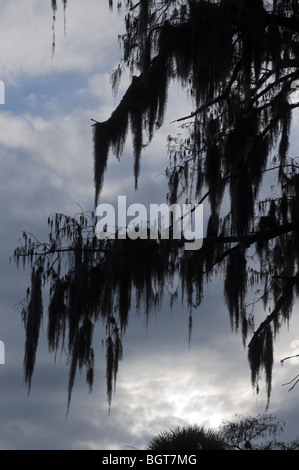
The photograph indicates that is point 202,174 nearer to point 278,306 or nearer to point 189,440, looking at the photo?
point 278,306

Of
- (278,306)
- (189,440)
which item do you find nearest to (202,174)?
(278,306)

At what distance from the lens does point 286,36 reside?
23.1 feet

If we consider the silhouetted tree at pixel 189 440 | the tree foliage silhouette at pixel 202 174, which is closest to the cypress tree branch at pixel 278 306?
the tree foliage silhouette at pixel 202 174

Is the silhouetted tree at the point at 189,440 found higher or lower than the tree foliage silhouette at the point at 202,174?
lower

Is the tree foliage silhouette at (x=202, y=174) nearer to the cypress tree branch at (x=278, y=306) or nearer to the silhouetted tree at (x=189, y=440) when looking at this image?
the cypress tree branch at (x=278, y=306)

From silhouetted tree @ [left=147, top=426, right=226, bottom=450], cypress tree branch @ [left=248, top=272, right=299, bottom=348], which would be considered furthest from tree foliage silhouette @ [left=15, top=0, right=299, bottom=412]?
silhouetted tree @ [left=147, top=426, right=226, bottom=450]

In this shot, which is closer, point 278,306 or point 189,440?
point 278,306

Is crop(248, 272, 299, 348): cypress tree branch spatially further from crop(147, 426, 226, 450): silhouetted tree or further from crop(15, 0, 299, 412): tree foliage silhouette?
crop(147, 426, 226, 450): silhouetted tree

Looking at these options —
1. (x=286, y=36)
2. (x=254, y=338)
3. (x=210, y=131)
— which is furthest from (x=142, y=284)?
(x=286, y=36)

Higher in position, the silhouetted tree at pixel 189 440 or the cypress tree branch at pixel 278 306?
the cypress tree branch at pixel 278 306

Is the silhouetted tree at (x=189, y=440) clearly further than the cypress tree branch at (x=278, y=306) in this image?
Yes
